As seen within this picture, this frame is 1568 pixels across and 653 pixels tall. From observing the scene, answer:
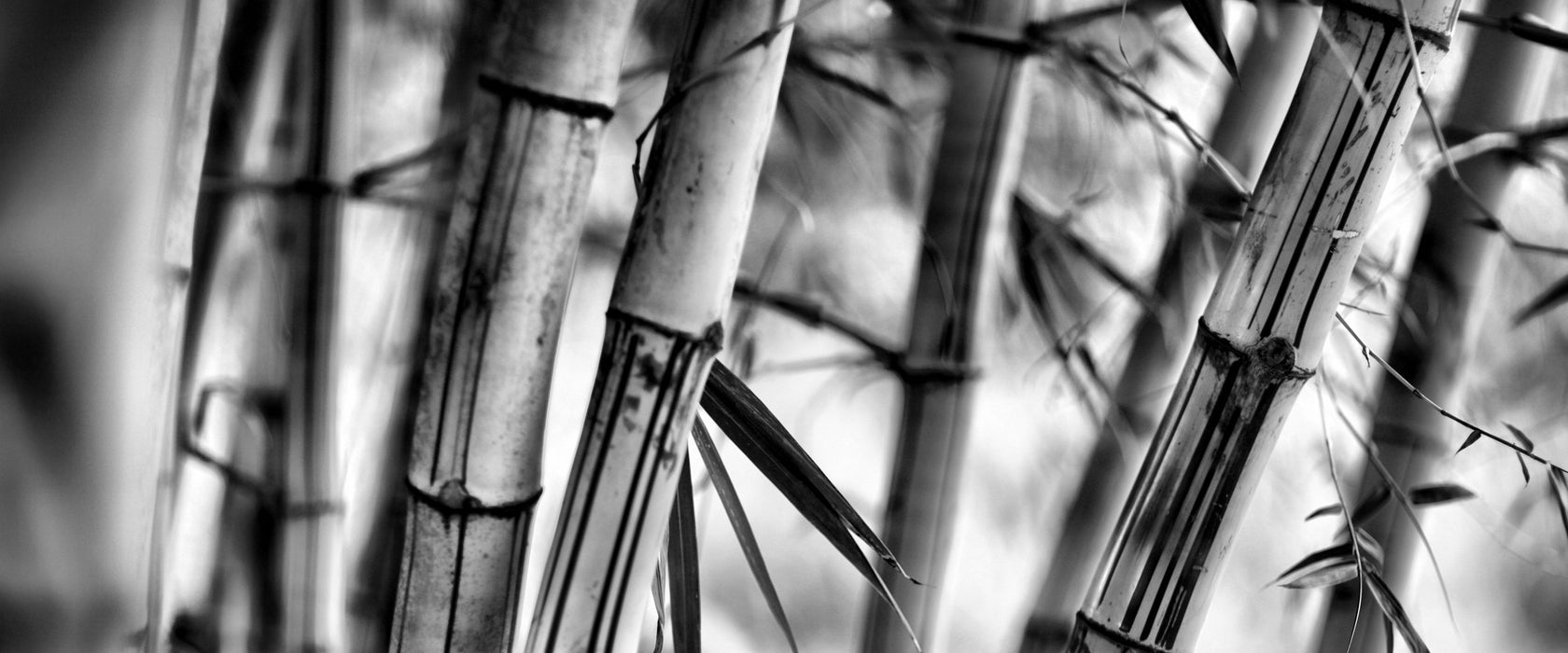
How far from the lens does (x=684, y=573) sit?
0.39 meters

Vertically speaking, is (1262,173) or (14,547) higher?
(1262,173)

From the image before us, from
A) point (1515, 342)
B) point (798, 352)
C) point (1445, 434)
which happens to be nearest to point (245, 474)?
point (1445, 434)

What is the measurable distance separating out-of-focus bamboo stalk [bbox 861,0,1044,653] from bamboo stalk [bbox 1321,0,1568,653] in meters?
0.23

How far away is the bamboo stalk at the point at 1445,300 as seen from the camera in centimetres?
59

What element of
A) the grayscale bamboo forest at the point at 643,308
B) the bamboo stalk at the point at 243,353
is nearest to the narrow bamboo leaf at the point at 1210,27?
the grayscale bamboo forest at the point at 643,308

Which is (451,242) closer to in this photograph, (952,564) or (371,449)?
(952,564)

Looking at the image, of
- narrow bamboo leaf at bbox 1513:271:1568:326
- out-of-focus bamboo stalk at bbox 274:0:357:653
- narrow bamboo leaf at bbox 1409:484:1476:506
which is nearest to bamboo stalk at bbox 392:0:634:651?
out-of-focus bamboo stalk at bbox 274:0:357:653

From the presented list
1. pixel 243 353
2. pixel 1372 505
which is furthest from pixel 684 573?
pixel 243 353

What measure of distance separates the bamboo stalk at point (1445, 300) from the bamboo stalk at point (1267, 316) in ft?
0.96

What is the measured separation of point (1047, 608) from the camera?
2.20ft

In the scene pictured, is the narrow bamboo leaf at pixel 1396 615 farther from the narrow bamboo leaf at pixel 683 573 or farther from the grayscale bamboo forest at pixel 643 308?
the narrow bamboo leaf at pixel 683 573

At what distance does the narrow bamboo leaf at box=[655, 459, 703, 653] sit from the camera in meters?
0.38

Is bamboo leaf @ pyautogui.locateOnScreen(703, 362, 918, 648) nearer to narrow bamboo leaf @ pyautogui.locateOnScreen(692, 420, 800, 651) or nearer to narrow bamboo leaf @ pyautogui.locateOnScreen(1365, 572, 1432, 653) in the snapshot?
narrow bamboo leaf @ pyautogui.locateOnScreen(692, 420, 800, 651)

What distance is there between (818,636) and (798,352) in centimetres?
50
